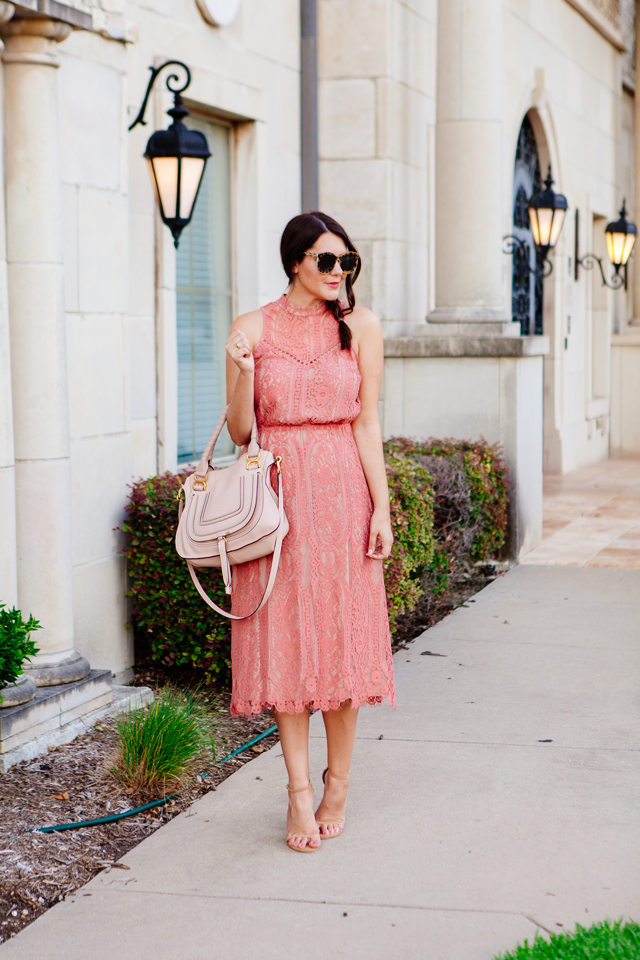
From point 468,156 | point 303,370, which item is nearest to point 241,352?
point 303,370

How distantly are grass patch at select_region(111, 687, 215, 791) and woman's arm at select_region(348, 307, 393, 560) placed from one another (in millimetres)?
1131

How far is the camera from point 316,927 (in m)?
3.07

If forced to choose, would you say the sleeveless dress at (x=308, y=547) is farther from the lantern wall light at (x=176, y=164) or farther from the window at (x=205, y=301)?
the window at (x=205, y=301)

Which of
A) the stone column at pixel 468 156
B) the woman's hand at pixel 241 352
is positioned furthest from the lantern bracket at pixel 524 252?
the woman's hand at pixel 241 352

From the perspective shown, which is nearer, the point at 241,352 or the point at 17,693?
the point at 241,352

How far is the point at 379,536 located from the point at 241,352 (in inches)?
28.8

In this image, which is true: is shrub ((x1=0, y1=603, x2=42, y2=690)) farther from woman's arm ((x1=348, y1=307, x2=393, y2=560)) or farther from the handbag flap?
woman's arm ((x1=348, y1=307, x2=393, y2=560))

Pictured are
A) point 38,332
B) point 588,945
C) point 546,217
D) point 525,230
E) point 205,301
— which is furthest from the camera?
point 525,230

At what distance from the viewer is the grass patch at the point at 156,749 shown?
411 centimetres

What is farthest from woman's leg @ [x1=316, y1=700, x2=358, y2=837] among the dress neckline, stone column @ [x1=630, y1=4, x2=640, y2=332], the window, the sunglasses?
stone column @ [x1=630, y1=4, x2=640, y2=332]

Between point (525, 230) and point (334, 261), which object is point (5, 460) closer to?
point (334, 261)

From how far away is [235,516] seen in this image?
3.39 meters

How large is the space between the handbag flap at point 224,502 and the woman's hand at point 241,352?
0.92 feet

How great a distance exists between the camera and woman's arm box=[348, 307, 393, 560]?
364 centimetres
